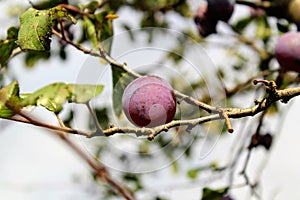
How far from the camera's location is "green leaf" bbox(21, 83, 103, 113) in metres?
0.93

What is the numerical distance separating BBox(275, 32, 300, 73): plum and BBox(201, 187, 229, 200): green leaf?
14.1 inches

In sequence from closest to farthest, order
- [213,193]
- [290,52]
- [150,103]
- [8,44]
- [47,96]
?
[150,103] < [47,96] < [8,44] < [290,52] < [213,193]

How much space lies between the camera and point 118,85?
1.12 meters

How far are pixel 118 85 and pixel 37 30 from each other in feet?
A: 0.90

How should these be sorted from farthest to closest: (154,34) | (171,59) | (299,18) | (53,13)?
1. (171,59)
2. (154,34)
3. (299,18)
4. (53,13)

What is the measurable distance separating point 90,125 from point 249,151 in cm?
43

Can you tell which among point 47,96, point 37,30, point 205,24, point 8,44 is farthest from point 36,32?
point 205,24

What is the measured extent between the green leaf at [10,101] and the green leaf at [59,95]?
0.02 meters

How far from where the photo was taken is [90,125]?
1.25 meters

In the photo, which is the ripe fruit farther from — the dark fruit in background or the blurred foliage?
the dark fruit in background

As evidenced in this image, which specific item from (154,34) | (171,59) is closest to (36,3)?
(154,34)

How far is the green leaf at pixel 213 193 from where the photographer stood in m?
1.33

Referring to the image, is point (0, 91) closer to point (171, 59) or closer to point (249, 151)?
point (249, 151)

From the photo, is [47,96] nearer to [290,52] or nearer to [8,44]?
[8,44]
